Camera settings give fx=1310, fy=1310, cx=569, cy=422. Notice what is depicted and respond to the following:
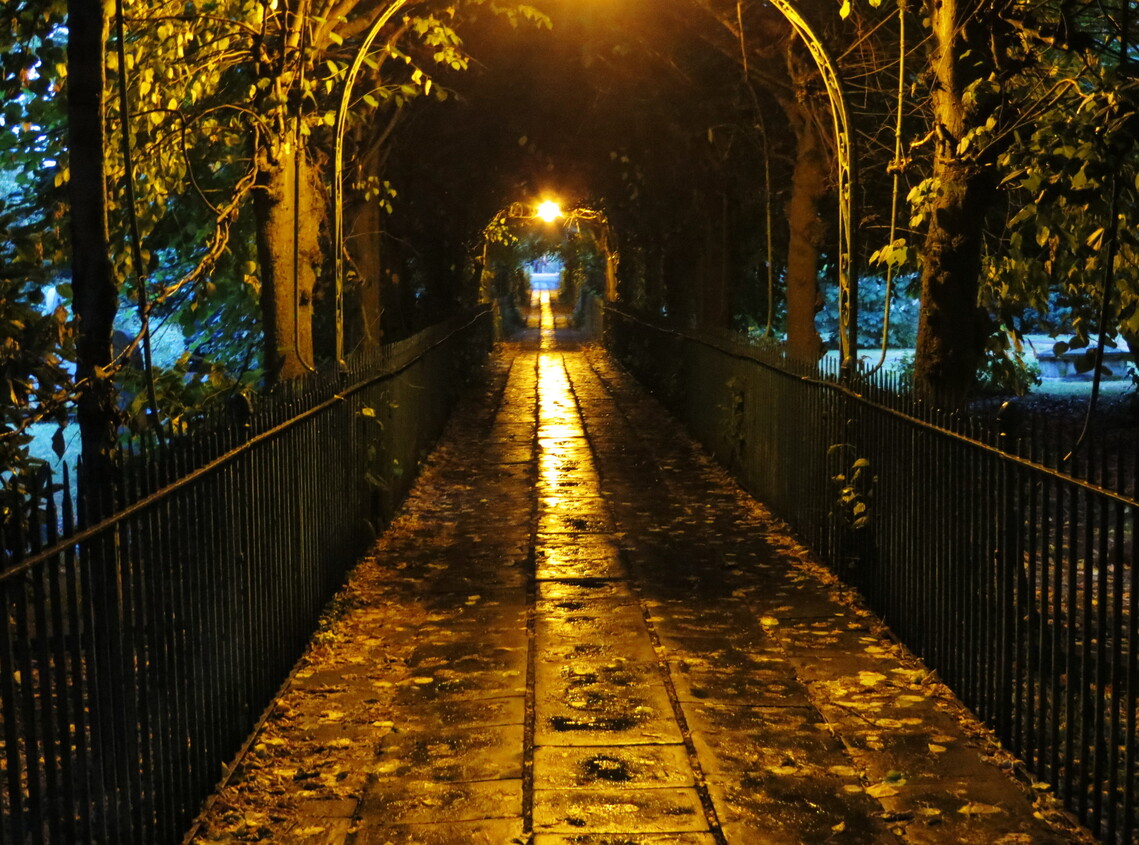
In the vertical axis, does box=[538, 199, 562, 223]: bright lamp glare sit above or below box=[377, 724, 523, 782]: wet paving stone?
above

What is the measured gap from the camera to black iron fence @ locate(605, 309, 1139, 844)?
4.86 meters

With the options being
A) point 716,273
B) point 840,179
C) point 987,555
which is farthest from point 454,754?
point 716,273

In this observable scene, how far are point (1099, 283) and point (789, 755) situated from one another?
6.13 metres

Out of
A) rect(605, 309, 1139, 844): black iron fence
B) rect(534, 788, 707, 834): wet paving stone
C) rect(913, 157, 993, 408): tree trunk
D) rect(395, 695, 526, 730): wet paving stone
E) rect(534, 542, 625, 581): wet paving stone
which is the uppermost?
rect(913, 157, 993, 408): tree trunk

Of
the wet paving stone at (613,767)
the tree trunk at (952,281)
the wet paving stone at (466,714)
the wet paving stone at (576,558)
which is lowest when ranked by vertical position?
the wet paving stone at (576,558)

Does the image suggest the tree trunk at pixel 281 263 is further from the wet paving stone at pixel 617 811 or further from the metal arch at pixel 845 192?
the wet paving stone at pixel 617 811

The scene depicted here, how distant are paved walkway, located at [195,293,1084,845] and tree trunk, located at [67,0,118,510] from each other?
200 cm

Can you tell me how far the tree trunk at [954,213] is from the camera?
27.8 feet

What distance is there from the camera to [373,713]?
6.69m

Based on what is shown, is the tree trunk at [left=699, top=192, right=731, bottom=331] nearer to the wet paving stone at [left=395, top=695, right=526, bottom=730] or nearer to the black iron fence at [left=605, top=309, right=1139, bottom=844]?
the black iron fence at [left=605, top=309, right=1139, bottom=844]

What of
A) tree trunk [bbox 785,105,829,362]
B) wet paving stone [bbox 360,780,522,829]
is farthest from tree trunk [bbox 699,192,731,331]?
wet paving stone [bbox 360,780,522,829]

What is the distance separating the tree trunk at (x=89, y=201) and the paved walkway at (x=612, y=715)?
1996 mm

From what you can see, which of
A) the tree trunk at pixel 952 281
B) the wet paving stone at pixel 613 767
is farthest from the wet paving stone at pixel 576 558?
the wet paving stone at pixel 613 767

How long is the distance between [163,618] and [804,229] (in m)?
11.6
